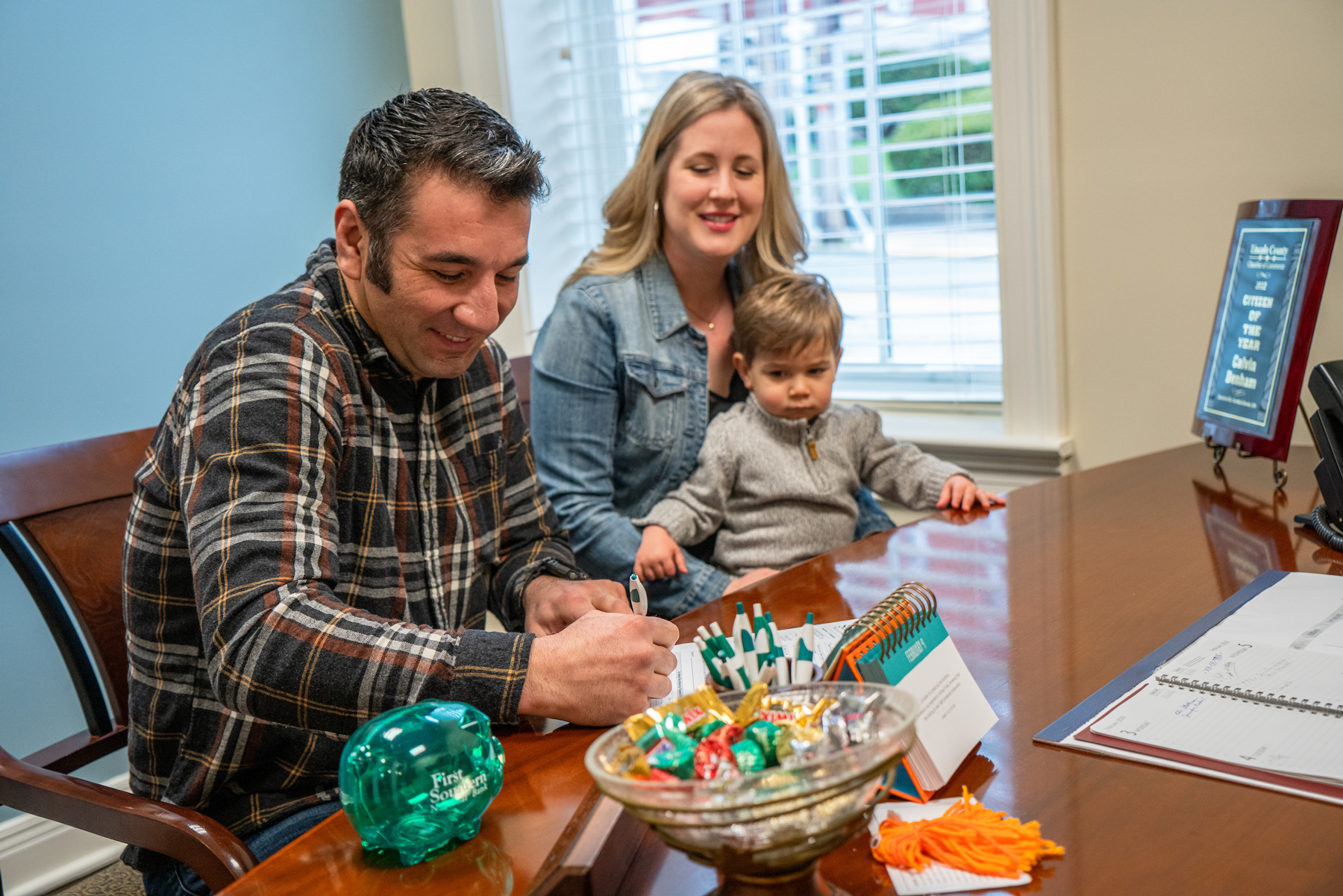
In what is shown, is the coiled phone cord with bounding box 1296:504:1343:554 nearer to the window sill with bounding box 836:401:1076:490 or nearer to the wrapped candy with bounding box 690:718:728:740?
the window sill with bounding box 836:401:1076:490

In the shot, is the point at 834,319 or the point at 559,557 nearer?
the point at 559,557

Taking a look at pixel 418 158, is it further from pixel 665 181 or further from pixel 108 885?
pixel 108 885

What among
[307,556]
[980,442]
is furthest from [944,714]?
[980,442]

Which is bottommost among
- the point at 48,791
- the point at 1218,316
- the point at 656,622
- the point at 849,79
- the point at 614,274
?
the point at 48,791

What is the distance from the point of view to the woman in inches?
74.9

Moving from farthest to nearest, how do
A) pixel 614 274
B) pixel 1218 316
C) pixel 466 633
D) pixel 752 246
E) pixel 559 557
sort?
pixel 752 246 → pixel 614 274 → pixel 1218 316 → pixel 559 557 → pixel 466 633

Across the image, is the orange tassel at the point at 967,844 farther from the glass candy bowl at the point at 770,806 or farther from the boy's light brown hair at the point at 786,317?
the boy's light brown hair at the point at 786,317

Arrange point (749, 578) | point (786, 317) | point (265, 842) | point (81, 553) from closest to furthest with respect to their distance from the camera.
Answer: point (265, 842) → point (81, 553) → point (749, 578) → point (786, 317)

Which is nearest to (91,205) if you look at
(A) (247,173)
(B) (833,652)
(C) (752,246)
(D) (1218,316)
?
(A) (247,173)

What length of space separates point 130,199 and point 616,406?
1.25 metres

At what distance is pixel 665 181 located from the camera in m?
1.99

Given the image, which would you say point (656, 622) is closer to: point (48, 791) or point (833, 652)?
point (833, 652)

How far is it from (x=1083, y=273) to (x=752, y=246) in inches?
28.9

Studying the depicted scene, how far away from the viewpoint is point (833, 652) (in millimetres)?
795
